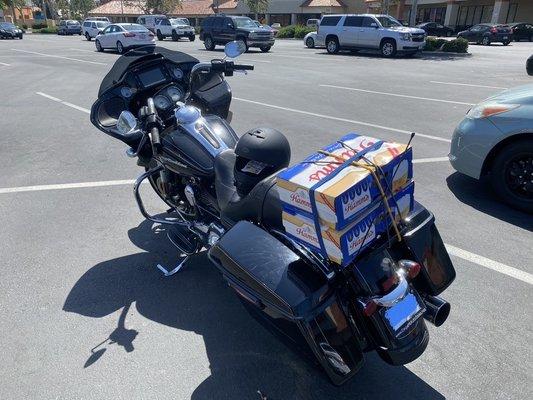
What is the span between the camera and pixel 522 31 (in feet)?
111

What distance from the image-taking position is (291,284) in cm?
198

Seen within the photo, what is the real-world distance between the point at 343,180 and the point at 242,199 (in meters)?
0.89

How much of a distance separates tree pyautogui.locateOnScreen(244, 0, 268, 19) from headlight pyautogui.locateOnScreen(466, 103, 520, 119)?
178ft

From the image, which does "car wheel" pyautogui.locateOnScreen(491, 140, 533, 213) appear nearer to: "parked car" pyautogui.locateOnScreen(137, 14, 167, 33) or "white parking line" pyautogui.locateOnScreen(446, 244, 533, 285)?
"white parking line" pyautogui.locateOnScreen(446, 244, 533, 285)

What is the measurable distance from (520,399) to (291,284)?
1.46 meters

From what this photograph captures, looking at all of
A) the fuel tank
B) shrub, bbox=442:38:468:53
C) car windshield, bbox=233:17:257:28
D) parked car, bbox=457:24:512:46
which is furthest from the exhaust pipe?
parked car, bbox=457:24:512:46

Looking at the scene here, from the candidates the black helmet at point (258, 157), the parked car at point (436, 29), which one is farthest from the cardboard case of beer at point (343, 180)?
the parked car at point (436, 29)

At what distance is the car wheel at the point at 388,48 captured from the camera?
20.4 metres

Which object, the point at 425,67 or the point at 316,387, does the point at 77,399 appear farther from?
the point at 425,67

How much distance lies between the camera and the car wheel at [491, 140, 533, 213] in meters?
4.43

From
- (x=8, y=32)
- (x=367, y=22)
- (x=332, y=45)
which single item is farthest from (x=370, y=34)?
(x=8, y=32)

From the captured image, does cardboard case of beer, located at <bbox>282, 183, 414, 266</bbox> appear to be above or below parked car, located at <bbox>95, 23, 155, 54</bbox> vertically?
above

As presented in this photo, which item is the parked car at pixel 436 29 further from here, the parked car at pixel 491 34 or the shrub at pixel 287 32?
the shrub at pixel 287 32

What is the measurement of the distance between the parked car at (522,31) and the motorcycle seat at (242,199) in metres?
37.9
